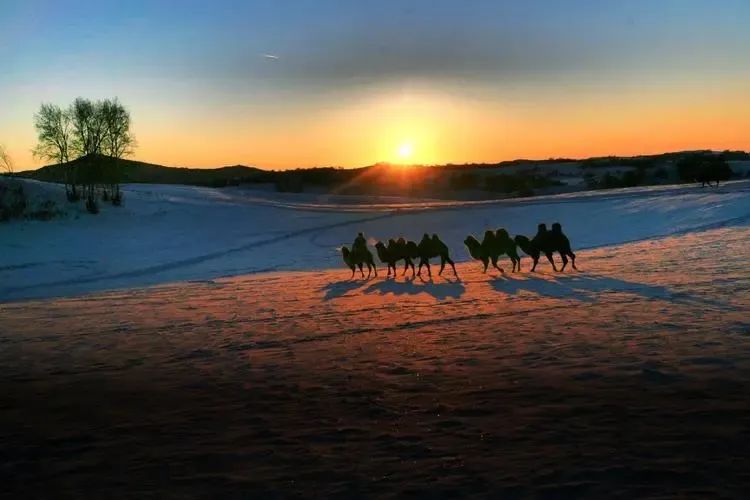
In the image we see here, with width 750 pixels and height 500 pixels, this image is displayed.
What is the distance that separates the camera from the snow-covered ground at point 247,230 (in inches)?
1054

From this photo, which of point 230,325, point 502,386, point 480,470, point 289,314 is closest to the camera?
point 480,470

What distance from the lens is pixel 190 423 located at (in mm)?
6672

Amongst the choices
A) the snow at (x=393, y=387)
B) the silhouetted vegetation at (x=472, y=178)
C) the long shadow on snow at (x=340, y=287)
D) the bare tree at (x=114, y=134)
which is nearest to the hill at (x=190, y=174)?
the silhouetted vegetation at (x=472, y=178)

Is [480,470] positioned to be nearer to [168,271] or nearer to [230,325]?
[230,325]

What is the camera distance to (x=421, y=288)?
18.4m

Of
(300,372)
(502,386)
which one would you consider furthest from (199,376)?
(502,386)

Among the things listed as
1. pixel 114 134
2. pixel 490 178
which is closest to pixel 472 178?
pixel 490 178

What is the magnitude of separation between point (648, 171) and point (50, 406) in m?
87.8

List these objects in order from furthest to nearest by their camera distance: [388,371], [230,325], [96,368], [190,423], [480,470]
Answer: [230,325] → [96,368] → [388,371] → [190,423] → [480,470]

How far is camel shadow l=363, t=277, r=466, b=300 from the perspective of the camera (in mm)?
16644

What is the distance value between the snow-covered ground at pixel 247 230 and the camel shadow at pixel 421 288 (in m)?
7.34

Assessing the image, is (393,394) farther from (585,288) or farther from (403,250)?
(403,250)

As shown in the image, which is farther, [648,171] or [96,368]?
[648,171]

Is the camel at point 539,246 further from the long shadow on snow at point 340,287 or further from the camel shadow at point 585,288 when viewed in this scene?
the long shadow on snow at point 340,287
